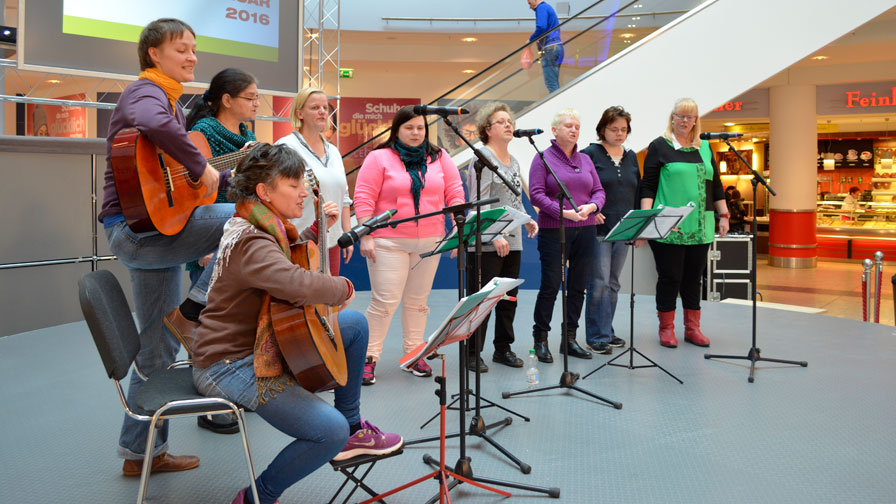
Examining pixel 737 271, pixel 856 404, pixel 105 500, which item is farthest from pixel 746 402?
pixel 737 271

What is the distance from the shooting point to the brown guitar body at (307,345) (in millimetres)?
2102

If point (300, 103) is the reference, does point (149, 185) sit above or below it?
below

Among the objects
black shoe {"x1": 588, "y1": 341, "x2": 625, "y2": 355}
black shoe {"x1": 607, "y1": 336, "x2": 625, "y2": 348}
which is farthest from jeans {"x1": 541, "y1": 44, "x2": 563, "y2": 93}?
black shoe {"x1": 588, "y1": 341, "x2": 625, "y2": 355}

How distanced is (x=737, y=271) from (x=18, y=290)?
7113 mm

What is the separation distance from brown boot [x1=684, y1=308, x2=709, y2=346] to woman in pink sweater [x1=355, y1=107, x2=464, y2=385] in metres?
2.10

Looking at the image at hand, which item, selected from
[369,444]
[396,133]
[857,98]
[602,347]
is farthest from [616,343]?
[857,98]

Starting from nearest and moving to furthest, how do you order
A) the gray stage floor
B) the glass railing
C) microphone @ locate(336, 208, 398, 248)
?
microphone @ locate(336, 208, 398, 248)
the gray stage floor
the glass railing

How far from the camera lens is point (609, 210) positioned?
15.9 ft

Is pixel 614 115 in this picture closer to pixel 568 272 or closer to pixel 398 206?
pixel 568 272

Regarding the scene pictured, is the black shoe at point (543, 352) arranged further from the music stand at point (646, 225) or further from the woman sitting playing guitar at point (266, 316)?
the woman sitting playing guitar at point (266, 316)

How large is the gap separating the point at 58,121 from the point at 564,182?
10.9 meters

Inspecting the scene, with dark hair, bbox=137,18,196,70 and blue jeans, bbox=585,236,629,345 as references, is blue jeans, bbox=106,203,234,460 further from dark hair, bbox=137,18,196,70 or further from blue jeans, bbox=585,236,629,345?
blue jeans, bbox=585,236,629,345

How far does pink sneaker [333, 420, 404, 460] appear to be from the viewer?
2373 mm

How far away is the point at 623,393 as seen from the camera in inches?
154
